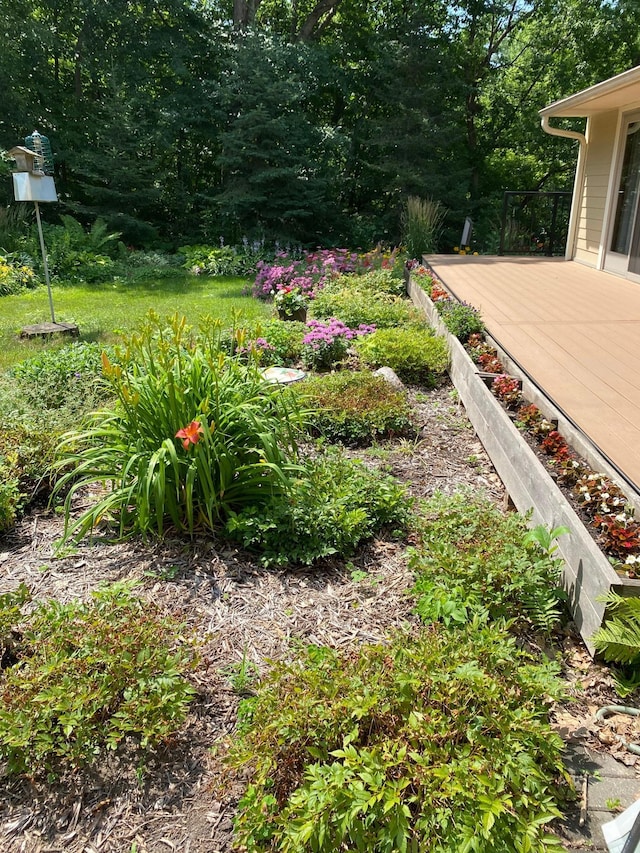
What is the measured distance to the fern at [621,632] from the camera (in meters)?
2.04

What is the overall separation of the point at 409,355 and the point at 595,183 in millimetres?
5538

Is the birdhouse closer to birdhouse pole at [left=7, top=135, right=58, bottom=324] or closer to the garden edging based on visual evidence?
birdhouse pole at [left=7, top=135, right=58, bottom=324]

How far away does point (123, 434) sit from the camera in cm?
291

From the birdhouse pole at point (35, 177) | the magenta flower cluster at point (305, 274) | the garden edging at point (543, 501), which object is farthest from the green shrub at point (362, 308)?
the birdhouse pole at point (35, 177)

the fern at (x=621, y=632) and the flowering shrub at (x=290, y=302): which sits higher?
the flowering shrub at (x=290, y=302)

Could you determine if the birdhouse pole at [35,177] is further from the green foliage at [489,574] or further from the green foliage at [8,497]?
the green foliage at [489,574]

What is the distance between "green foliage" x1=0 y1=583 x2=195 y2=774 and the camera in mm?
1782

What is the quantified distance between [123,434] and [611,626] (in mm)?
2155

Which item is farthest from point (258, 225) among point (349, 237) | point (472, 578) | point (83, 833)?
point (83, 833)

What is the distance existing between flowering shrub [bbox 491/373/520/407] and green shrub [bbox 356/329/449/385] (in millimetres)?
1026

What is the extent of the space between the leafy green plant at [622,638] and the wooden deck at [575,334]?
81cm

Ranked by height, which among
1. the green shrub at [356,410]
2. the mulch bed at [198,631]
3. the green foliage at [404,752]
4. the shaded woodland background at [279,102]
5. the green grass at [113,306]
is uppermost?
the shaded woodland background at [279,102]

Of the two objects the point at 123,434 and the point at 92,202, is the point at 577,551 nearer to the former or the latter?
the point at 123,434

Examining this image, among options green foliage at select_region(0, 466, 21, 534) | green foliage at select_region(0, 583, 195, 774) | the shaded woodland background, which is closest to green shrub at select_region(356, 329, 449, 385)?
green foliage at select_region(0, 466, 21, 534)
